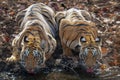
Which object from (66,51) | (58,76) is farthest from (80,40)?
(58,76)

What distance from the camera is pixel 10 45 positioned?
24.7 ft

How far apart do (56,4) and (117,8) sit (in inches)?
59.0

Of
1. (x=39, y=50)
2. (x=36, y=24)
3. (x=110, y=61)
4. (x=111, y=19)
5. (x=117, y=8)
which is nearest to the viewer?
(x=39, y=50)

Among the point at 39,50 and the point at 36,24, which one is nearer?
the point at 39,50

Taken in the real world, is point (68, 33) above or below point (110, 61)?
above

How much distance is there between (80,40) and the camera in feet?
21.2

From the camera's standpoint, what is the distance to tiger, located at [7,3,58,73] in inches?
237

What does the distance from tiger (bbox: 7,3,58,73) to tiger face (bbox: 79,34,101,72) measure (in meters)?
0.59

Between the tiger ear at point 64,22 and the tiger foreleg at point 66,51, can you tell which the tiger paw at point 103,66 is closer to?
the tiger foreleg at point 66,51

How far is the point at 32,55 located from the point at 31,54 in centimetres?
2

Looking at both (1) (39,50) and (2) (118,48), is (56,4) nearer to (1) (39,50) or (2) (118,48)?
(2) (118,48)

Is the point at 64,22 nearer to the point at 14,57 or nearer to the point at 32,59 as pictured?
the point at 14,57

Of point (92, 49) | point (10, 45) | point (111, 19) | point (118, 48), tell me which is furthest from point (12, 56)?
A: point (111, 19)

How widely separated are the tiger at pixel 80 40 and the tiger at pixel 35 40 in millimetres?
270
